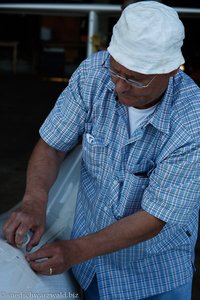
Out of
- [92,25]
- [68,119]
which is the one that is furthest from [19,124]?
[68,119]

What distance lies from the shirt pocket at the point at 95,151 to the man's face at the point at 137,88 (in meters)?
0.15

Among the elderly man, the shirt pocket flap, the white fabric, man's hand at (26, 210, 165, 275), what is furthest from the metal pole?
man's hand at (26, 210, 165, 275)

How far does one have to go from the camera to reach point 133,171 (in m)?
1.34

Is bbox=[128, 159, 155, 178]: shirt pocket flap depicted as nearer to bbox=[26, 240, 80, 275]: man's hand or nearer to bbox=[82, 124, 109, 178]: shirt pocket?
bbox=[82, 124, 109, 178]: shirt pocket

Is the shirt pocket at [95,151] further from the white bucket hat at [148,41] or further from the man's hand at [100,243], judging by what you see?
the white bucket hat at [148,41]

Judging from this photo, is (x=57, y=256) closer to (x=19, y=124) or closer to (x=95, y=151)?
(x=95, y=151)

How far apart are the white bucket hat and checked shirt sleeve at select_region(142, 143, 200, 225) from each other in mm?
219

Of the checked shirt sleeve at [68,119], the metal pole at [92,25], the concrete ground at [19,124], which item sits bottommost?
the concrete ground at [19,124]

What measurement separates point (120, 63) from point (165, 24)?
130 mm

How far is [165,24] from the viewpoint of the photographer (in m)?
1.14

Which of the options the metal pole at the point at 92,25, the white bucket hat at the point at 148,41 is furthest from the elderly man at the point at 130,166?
the metal pole at the point at 92,25

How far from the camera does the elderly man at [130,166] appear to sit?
46.1 inches

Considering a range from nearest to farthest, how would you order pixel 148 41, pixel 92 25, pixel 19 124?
pixel 148 41
pixel 92 25
pixel 19 124

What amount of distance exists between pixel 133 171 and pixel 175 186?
5.4 inches
